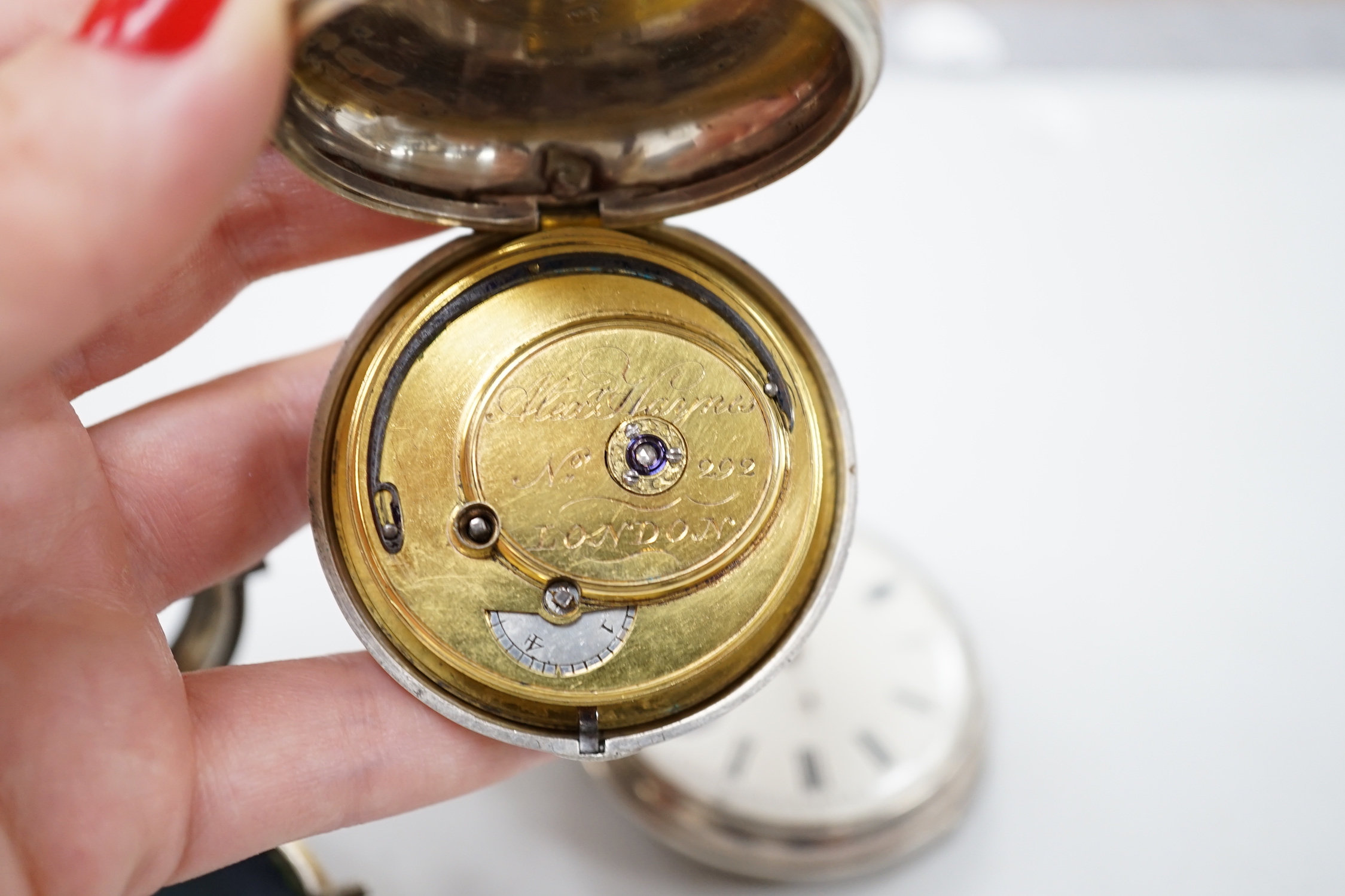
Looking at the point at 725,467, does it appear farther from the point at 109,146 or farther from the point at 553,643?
the point at 109,146

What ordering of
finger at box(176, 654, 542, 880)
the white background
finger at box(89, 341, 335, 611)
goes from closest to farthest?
finger at box(176, 654, 542, 880)
finger at box(89, 341, 335, 611)
the white background

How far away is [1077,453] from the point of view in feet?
5.53

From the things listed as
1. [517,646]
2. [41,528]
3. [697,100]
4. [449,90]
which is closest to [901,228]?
[697,100]

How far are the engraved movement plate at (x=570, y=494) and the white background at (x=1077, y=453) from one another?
21.1 inches

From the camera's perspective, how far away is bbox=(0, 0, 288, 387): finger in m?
0.62

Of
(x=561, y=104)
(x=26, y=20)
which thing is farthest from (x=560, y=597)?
(x=26, y=20)

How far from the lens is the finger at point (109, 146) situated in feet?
2.04

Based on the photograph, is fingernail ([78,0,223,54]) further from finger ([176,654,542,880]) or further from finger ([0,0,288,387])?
finger ([176,654,542,880])

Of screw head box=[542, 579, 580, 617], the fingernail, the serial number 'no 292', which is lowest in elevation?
screw head box=[542, 579, 580, 617]

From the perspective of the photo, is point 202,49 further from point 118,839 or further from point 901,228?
point 901,228
